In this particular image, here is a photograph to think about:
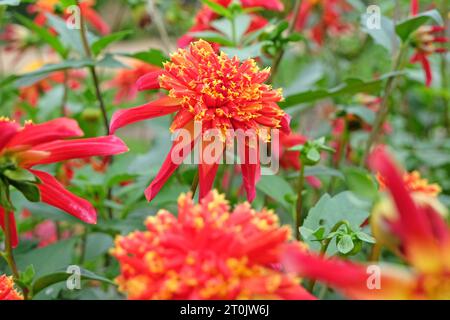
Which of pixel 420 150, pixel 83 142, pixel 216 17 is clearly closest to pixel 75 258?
pixel 216 17

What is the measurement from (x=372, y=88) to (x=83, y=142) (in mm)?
451

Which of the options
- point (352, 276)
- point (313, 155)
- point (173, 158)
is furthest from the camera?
point (313, 155)

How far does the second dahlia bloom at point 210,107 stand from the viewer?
646mm

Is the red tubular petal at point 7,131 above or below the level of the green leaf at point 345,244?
above

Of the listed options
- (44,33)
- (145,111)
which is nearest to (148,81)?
(145,111)

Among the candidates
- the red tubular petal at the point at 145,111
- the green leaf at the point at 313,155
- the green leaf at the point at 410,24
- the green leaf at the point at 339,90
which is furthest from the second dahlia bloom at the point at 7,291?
the green leaf at the point at 410,24

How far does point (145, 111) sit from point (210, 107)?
0.07 meters

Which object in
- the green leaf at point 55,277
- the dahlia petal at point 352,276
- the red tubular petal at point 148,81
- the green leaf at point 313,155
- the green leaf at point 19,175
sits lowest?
the dahlia petal at point 352,276

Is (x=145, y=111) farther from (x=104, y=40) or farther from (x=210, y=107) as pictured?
(x=104, y=40)

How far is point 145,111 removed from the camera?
68cm

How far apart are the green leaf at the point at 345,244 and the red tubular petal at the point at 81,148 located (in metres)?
0.20

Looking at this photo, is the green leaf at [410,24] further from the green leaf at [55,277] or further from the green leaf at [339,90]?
the green leaf at [55,277]

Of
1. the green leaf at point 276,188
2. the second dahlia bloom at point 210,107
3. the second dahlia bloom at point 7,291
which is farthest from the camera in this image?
the green leaf at point 276,188

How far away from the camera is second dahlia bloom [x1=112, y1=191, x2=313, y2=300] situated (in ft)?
1.42
